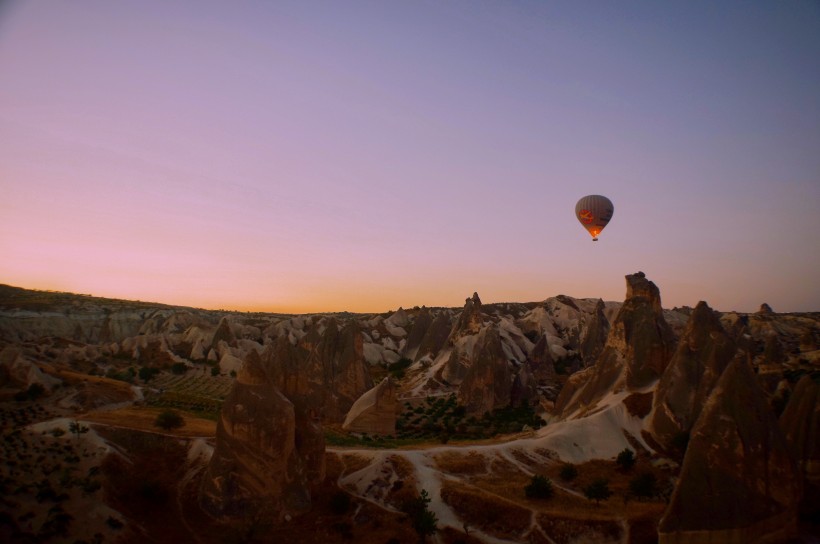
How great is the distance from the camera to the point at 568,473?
2191cm

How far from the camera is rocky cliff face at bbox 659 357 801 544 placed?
1333 centimetres

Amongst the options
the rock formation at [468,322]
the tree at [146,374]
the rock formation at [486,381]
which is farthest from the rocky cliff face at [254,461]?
the rock formation at [468,322]

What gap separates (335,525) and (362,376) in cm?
2223

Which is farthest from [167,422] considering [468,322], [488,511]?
[468,322]

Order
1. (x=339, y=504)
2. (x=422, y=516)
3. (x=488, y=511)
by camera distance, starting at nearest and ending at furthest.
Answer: (x=422, y=516)
(x=339, y=504)
(x=488, y=511)

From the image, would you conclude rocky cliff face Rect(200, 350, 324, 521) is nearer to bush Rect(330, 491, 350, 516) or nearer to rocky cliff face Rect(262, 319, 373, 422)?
bush Rect(330, 491, 350, 516)

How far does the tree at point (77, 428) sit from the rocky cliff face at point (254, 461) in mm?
6912

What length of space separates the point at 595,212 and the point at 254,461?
109ft

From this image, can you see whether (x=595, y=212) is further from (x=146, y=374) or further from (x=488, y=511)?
(x=146, y=374)

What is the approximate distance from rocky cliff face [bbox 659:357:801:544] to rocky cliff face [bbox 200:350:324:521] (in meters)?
12.7

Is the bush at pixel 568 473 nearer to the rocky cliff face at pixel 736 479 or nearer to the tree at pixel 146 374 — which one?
the rocky cliff face at pixel 736 479

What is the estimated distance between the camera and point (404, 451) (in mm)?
23641

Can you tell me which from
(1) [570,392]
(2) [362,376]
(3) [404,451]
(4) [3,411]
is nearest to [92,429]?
(4) [3,411]

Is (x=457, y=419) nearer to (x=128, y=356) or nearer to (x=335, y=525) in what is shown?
(x=335, y=525)
